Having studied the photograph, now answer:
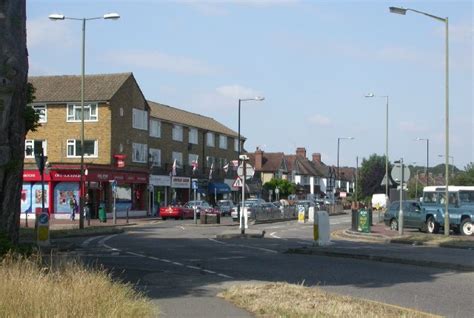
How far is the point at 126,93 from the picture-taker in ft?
189

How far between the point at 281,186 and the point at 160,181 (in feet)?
127

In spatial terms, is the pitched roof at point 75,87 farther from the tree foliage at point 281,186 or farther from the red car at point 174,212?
the tree foliage at point 281,186

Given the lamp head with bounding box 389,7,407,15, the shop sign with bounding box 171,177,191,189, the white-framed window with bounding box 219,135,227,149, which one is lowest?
the shop sign with bounding box 171,177,191,189

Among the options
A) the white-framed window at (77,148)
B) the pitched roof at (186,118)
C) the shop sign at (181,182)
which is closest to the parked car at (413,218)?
the white-framed window at (77,148)

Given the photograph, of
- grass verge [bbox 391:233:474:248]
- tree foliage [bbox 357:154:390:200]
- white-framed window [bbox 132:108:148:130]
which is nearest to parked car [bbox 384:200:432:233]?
grass verge [bbox 391:233:474:248]

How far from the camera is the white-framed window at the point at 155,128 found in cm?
6388

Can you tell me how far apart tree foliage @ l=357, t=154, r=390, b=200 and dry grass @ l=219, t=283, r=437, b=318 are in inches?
3528

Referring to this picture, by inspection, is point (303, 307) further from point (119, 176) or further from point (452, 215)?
point (119, 176)

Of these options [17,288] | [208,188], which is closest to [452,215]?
[17,288]

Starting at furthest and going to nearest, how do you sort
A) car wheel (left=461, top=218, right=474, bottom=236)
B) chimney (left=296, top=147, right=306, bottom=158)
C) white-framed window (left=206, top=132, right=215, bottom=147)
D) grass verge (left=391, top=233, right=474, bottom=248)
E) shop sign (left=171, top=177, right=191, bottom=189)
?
chimney (left=296, top=147, right=306, bottom=158) < white-framed window (left=206, top=132, right=215, bottom=147) < shop sign (left=171, top=177, right=191, bottom=189) < car wheel (left=461, top=218, right=474, bottom=236) < grass verge (left=391, top=233, right=474, bottom=248)

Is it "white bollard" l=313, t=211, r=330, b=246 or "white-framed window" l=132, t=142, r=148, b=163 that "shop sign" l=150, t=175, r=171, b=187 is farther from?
"white bollard" l=313, t=211, r=330, b=246

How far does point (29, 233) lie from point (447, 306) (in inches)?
889

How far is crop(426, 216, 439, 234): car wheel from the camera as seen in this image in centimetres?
3341

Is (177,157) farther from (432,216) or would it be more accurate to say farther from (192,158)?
(432,216)
